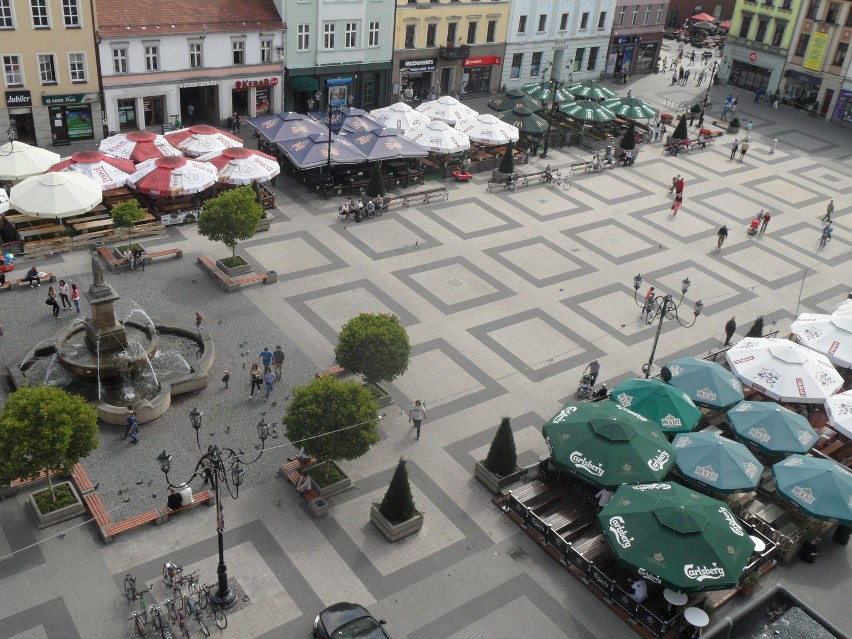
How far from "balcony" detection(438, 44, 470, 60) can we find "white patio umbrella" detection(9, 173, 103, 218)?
104 ft

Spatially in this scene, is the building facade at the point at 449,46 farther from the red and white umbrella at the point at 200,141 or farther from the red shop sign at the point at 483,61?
the red and white umbrella at the point at 200,141

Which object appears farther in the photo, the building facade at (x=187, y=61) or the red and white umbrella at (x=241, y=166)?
the building facade at (x=187, y=61)

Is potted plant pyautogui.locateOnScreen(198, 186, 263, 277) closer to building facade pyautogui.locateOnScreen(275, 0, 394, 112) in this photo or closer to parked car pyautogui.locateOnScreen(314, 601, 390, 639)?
parked car pyautogui.locateOnScreen(314, 601, 390, 639)

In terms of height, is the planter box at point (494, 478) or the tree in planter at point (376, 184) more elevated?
the tree in planter at point (376, 184)

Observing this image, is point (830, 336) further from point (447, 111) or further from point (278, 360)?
point (447, 111)

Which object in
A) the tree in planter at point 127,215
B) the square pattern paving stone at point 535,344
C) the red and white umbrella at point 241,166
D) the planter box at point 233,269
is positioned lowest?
the square pattern paving stone at point 535,344

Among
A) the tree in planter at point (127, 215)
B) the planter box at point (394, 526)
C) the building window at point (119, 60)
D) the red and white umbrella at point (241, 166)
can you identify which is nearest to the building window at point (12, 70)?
the building window at point (119, 60)

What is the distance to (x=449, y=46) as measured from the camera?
6144cm

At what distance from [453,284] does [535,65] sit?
3661 centimetres

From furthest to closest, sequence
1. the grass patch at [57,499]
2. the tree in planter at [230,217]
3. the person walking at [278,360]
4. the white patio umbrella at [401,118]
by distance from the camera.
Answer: the white patio umbrella at [401,118], the tree in planter at [230,217], the person walking at [278,360], the grass patch at [57,499]

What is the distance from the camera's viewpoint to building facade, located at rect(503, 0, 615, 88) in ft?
215

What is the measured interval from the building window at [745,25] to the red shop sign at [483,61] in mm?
25028

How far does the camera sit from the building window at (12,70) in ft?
148

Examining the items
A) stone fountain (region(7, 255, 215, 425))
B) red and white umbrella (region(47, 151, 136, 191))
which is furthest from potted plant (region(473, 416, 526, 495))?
red and white umbrella (region(47, 151, 136, 191))
